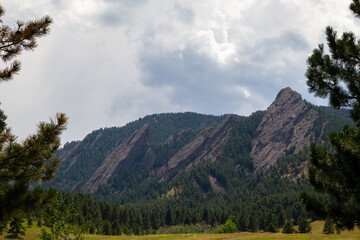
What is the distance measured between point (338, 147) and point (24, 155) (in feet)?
47.5

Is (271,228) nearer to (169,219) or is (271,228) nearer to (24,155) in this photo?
(169,219)

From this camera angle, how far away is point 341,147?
1483 cm

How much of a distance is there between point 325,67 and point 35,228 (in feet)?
318

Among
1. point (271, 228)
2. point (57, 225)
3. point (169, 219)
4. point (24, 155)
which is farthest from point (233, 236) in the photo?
point (169, 219)

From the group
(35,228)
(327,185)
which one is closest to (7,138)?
(327,185)

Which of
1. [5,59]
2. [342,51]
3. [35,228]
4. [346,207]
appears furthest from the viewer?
[35,228]

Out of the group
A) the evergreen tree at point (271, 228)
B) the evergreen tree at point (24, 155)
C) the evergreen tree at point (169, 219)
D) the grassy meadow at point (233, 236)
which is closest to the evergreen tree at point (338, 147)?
the evergreen tree at point (24, 155)

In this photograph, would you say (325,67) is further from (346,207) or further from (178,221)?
(178,221)

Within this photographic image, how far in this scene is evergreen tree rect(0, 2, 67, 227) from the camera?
10672 millimetres

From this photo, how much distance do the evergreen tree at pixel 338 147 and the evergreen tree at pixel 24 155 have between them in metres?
11.8

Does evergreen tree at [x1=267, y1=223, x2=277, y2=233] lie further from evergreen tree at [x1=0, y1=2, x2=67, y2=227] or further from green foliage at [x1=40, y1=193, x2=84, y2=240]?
evergreen tree at [x1=0, y1=2, x2=67, y2=227]

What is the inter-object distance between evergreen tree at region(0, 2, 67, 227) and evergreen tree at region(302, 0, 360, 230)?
11832 millimetres

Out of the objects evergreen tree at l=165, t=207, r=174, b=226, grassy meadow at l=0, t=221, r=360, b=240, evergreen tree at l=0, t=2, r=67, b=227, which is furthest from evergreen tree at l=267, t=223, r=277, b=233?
evergreen tree at l=0, t=2, r=67, b=227

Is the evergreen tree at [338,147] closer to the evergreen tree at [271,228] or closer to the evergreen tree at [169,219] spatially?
the evergreen tree at [271,228]
